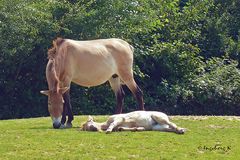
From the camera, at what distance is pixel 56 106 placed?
39.3 feet

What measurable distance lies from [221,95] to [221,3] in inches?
230

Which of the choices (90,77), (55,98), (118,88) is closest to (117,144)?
(55,98)

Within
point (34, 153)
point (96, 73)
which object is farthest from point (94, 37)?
point (34, 153)

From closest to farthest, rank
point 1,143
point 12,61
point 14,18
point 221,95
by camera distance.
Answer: point 1,143 < point 14,18 < point 12,61 < point 221,95

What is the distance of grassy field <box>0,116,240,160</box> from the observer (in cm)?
944

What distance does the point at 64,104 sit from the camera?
12.7 meters

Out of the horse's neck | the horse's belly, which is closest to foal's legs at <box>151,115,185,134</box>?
the horse's neck

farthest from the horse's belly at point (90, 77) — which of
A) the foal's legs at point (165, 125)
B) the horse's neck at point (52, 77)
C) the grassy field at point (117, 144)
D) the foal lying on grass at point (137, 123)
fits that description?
the foal's legs at point (165, 125)

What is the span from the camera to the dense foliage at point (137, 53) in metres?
19.5

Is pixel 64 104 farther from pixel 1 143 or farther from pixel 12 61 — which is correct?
pixel 12 61

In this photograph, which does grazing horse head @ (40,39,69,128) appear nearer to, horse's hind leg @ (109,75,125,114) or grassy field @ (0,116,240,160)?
grassy field @ (0,116,240,160)

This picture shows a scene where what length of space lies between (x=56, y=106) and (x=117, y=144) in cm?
223

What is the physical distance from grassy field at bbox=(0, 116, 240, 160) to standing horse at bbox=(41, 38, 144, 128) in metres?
0.63

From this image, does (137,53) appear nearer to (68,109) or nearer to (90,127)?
(68,109)
